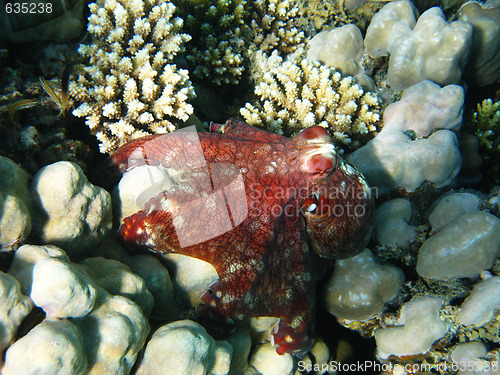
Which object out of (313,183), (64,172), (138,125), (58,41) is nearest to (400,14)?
(313,183)

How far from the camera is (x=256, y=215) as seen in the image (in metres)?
2.32

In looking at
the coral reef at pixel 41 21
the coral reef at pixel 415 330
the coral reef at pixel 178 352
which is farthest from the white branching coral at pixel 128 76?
the coral reef at pixel 415 330

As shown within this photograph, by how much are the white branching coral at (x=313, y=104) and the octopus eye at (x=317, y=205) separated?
5.17 ft

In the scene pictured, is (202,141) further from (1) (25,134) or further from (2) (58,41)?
(2) (58,41)

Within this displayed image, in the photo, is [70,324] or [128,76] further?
[128,76]

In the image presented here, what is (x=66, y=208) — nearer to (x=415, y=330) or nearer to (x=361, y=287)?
(x=361, y=287)

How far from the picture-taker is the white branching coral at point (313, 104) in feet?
12.4

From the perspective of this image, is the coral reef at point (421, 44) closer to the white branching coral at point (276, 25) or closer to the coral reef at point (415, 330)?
the white branching coral at point (276, 25)

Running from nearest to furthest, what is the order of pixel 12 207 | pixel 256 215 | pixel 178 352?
1. pixel 12 207
2. pixel 178 352
3. pixel 256 215

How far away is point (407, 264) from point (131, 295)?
3.06 m

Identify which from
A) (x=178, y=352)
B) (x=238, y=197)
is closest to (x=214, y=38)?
(x=238, y=197)

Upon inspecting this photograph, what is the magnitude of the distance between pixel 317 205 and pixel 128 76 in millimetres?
2413

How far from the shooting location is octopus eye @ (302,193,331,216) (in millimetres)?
2373

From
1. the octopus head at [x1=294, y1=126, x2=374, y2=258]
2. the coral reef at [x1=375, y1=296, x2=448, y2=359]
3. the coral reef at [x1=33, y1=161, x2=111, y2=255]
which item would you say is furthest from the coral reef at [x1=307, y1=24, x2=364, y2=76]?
the coral reef at [x1=33, y1=161, x2=111, y2=255]
